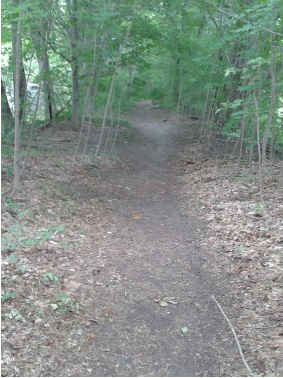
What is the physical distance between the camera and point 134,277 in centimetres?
511

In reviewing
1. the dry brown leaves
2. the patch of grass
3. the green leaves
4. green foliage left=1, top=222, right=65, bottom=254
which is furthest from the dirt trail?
the patch of grass

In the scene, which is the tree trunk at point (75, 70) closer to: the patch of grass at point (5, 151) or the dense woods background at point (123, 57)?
the dense woods background at point (123, 57)

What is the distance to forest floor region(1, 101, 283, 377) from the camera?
3.38 meters

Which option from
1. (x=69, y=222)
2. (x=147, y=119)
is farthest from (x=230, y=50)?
(x=147, y=119)

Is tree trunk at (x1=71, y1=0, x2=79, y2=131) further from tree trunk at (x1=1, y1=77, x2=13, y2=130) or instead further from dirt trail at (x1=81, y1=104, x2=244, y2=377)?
tree trunk at (x1=1, y1=77, x2=13, y2=130)

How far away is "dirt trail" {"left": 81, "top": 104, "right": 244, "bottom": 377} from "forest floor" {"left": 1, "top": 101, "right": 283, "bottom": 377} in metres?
0.02

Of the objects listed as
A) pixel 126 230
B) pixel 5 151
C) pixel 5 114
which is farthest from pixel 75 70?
pixel 5 151

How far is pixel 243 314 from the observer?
439cm

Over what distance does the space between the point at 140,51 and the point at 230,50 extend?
297cm

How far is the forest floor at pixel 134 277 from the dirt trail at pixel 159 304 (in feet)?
0.06

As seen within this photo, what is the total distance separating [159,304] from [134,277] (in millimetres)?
695

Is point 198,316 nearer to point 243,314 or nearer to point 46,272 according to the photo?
point 243,314

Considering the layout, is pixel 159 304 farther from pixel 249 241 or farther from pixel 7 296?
pixel 249 241

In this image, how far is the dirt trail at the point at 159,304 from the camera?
3.36 metres
